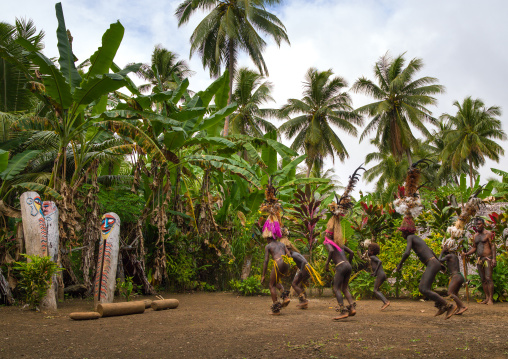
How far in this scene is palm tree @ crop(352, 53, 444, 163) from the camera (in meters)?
31.0

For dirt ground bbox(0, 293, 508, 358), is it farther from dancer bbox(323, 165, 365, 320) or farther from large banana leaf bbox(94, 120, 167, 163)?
large banana leaf bbox(94, 120, 167, 163)

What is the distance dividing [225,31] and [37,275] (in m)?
20.1

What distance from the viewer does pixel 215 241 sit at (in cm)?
1117

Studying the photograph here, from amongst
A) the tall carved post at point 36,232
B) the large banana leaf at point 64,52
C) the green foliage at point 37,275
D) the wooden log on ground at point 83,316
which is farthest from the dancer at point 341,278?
the large banana leaf at point 64,52

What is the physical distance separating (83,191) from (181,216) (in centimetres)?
267

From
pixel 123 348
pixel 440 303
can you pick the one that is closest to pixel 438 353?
pixel 440 303

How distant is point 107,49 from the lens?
7.95 metres

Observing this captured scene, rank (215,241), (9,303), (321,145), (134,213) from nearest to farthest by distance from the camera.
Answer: (9,303)
(134,213)
(215,241)
(321,145)

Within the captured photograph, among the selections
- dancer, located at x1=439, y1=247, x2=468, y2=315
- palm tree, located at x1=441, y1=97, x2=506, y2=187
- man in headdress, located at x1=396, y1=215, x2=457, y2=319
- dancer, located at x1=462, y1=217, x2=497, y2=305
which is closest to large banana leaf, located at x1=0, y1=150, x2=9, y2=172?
man in headdress, located at x1=396, y1=215, x2=457, y2=319

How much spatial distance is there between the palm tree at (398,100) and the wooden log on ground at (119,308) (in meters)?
27.5

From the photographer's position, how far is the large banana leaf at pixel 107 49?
7.74 m

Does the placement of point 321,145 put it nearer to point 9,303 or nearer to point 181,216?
point 181,216

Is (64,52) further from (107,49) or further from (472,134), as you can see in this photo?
(472,134)

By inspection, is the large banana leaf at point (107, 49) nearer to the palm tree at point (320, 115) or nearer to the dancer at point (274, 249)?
the dancer at point (274, 249)
